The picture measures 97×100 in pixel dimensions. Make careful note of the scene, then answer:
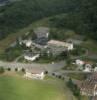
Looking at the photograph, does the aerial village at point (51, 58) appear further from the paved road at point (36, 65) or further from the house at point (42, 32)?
the paved road at point (36, 65)

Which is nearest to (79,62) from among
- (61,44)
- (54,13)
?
(61,44)

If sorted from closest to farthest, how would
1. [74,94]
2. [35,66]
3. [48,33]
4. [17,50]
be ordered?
[74,94] → [35,66] → [17,50] → [48,33]

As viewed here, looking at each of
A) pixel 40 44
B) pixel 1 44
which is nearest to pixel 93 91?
pixel 40 44

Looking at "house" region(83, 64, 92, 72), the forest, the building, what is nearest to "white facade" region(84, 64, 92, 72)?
"house" region(83, 64, 92, 72)

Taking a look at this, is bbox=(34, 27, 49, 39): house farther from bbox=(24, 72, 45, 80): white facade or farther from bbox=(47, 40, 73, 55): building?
bbox=(24, 72, 45, 80): white facade

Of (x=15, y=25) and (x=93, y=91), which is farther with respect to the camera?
(x=15, y=25)

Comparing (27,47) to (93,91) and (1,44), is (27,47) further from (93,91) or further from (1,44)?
(93,91)

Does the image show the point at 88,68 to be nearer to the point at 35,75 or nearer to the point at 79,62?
the point at 79,62
